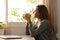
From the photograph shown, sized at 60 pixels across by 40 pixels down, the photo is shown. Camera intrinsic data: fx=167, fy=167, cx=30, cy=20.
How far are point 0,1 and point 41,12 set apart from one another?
89cm

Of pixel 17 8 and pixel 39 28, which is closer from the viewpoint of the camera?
pixel 39 28

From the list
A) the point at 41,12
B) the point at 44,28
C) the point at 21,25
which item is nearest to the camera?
the point at 44,28

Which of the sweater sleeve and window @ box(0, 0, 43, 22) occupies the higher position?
window @ box(0, 0, 43, 22)

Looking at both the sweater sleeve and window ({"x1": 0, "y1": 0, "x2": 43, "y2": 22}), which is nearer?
the sweater sleeve

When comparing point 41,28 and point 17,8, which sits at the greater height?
point 17,8

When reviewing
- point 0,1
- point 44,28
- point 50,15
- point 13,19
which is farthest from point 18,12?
point 44,28

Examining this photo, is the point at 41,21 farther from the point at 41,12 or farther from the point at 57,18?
A: the point at 57,18

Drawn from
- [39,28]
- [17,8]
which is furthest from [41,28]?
[17,8]

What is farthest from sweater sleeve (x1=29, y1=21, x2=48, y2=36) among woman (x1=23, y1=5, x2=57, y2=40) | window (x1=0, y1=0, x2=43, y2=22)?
window (x1=0, y1=0, x2=43, y2=22)

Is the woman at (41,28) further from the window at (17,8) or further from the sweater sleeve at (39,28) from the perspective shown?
the window at (17,8)

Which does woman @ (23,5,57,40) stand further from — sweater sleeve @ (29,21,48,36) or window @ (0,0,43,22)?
window @ (0,0,43,22)

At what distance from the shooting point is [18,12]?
3086 millimetres

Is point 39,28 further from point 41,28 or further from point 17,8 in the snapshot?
point 17,8

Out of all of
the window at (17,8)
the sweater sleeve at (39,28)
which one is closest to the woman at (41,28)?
the sweater sleeve at (39,28)
